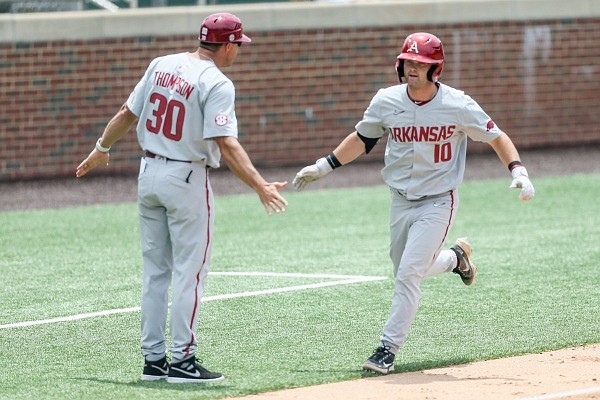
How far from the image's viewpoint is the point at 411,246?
7.25 metres

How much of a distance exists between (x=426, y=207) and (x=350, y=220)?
6.58 metres

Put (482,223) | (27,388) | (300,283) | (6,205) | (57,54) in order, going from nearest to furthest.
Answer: (27,388) → (300,283) → (482,223) → (6,205) → (57,54)

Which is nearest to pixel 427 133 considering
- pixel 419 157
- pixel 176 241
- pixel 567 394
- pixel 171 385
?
pixel 419 157

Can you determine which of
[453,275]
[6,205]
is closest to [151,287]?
[453,275]

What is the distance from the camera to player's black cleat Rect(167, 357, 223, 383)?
6746mm

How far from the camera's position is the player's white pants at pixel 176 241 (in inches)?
264

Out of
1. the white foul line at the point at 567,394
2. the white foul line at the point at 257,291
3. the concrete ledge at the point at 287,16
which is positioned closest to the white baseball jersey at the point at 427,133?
the white foul line at the point at 567,394

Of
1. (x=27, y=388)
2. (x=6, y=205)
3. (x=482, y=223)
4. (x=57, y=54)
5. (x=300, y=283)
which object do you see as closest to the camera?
(x=27, y=388)

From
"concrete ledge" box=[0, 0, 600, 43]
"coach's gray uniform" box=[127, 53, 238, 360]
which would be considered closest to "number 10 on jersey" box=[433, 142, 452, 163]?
"coach's gray uniform" box=[127, 53, 238, 360]

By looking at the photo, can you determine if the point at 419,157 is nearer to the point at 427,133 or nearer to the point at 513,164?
the point at 427,133

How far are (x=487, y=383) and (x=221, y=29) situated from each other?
243 centimetres

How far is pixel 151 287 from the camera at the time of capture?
6.89m

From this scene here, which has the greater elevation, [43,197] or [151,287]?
[151,287]

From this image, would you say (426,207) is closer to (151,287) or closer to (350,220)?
(151,287)
